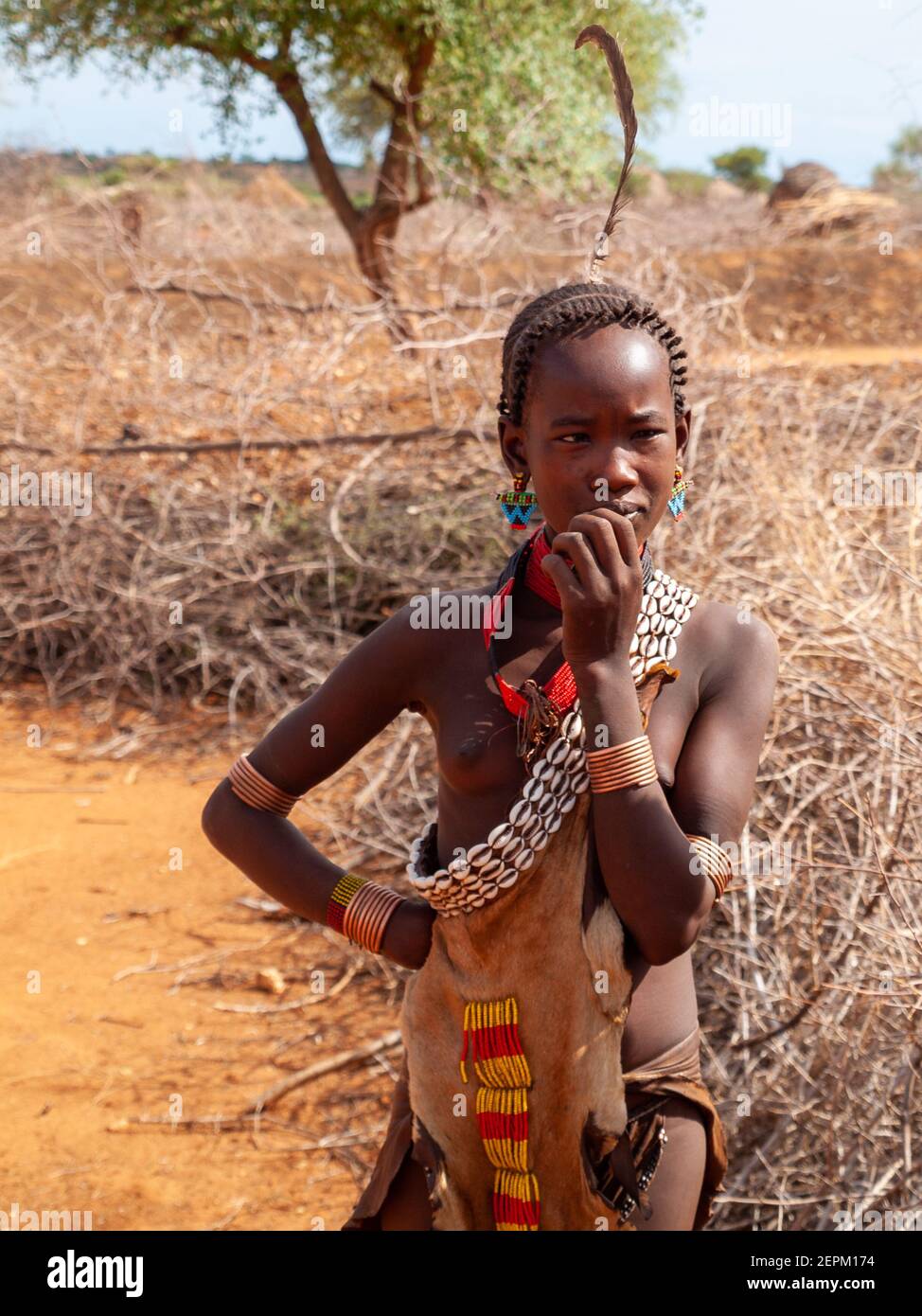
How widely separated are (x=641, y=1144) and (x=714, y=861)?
38 centimetres

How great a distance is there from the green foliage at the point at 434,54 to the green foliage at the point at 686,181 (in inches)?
588

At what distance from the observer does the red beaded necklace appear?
1510 millimetres

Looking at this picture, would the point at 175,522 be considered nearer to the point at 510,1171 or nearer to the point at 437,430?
the point at 437,430

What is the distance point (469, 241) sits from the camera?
661 cm

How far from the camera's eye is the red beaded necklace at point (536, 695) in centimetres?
151

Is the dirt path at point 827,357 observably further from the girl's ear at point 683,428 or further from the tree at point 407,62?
the girl's ear at point 683,428

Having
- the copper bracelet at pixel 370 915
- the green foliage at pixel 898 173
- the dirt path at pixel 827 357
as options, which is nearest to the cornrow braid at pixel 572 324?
the copper bracelet at pixel 370 915

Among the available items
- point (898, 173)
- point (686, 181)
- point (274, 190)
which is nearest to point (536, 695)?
point (898, 173)

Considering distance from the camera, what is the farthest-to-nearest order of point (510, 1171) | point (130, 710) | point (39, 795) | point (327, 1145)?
point (130, 710), point (39, 795), point (327, 1145), point (510, 1171)

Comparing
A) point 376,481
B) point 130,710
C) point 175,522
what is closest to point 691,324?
point 376,481

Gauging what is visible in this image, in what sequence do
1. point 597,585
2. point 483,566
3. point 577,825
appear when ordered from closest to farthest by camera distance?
point 597,585 → point 577,825 → point 483,566

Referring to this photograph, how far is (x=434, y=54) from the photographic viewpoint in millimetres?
9141

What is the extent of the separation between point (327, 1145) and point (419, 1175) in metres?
1.72

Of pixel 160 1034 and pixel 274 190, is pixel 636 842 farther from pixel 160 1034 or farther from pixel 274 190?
pixel 274 190
